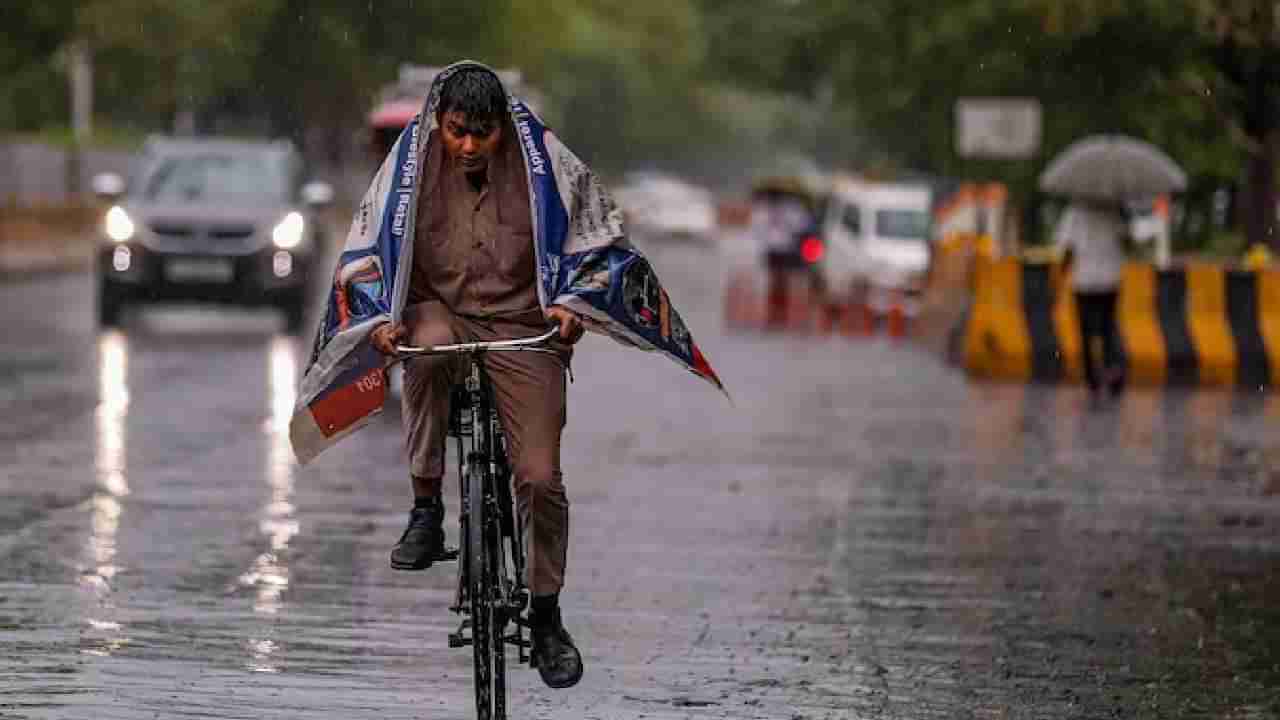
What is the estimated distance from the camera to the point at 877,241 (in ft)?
131

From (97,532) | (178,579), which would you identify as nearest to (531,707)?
(178,579)

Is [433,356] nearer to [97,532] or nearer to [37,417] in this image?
[97,532]

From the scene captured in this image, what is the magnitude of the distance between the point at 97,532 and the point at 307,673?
12.2 ft

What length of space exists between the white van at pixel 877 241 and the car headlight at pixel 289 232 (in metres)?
10.8

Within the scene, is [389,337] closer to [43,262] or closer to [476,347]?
[476,347]

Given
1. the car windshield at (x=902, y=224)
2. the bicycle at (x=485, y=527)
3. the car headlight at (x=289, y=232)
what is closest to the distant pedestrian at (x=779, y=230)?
the car windshield at (x=902, y=224)

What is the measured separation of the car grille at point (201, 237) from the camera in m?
29.0

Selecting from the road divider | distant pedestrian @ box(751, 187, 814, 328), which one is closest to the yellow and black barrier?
the road divider

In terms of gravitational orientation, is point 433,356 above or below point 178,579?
above

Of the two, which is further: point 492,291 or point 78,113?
point 78,113

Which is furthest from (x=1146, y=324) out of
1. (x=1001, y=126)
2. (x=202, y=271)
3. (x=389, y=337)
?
(x=389, y=337)

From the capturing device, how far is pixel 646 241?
85875mm

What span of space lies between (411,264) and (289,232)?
71.8 feet

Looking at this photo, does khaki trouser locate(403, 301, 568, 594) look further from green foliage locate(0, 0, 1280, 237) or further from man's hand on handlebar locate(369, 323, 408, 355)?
green foliage locate(0, 0, 1280, 237)
